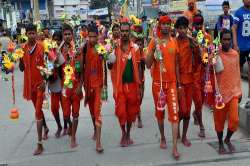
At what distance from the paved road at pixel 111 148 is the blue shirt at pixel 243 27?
4.68 feet

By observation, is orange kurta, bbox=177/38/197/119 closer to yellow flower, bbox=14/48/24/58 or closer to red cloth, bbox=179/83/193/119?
red cloth, bbox=179/83/193/119

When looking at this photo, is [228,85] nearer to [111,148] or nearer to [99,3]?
[111,148]

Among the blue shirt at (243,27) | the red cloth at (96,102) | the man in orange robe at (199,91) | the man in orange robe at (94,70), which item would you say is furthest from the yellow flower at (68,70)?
the blue shirt at (243,27)

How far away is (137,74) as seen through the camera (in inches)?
252

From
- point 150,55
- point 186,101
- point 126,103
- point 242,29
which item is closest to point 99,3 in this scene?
point 242,29

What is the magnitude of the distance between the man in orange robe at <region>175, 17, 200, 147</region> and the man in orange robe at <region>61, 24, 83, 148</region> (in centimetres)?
146

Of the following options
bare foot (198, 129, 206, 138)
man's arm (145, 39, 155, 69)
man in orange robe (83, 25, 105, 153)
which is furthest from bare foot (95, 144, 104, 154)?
bare foot (198, 129, 206, 138)

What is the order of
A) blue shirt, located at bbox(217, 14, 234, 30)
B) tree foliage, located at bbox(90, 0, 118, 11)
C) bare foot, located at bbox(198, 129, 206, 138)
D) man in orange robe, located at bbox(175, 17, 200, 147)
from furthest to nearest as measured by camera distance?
tree foliage, located at bbox(90, 0, 118, 11) < blue shirt, located at bbox(217, 14, 234, 30) < bare foot, located at bbox(198, 129, 206, 138) < man in orange robe, located at bbox(175, 17, 200, 147)

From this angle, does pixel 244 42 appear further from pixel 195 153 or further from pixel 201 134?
pixel 195 153

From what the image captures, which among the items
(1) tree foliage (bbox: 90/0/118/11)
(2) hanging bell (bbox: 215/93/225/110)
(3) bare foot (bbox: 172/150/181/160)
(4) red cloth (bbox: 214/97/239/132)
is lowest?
(3) bare foot (bbox: 172/150/181/160)

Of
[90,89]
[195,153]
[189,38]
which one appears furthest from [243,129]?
[90,89]

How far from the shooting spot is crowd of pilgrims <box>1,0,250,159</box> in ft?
19.6

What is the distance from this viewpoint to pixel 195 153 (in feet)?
20.0

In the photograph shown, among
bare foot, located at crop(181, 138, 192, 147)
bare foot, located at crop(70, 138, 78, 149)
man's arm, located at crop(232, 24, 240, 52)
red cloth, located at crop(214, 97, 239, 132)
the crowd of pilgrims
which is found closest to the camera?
red cloth, located at crop(214, 97, 239, 132)
